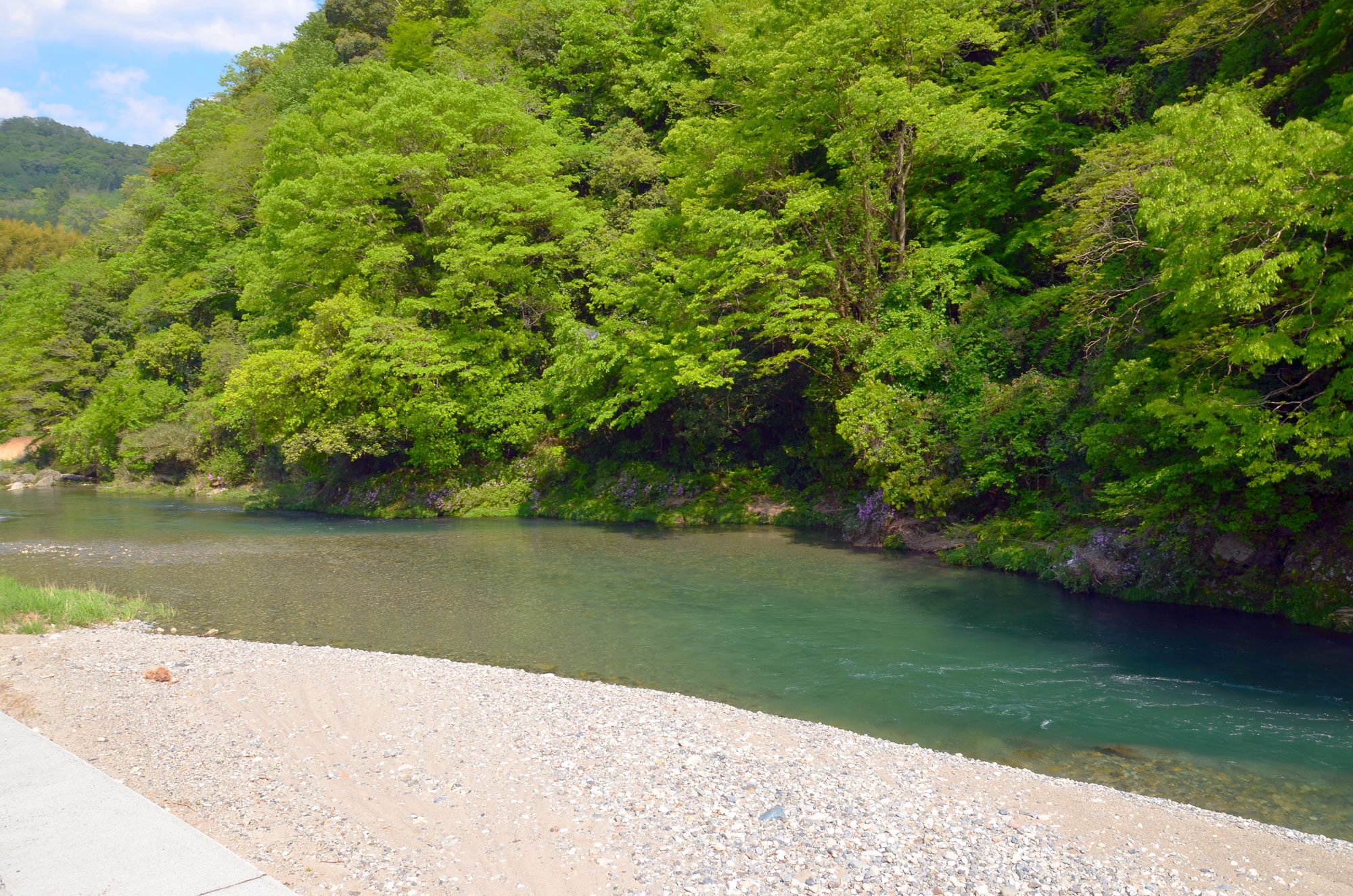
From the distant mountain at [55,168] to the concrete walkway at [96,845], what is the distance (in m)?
149

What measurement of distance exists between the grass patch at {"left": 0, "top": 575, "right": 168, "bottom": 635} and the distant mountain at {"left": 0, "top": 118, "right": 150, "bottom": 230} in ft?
454

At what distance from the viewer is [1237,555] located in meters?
14.1

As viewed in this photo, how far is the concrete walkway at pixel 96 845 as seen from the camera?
3.95 metres

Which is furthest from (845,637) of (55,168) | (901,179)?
(55,168)

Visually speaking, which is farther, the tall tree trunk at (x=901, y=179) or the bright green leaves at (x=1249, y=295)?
the tall tree trunk at (x=901, y=179)

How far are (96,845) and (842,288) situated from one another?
21720 mm

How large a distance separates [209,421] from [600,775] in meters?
40.7

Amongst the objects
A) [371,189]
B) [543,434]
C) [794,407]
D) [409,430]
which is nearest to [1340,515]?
[794,407]

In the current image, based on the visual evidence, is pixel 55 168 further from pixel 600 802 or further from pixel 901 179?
pixel 600 802

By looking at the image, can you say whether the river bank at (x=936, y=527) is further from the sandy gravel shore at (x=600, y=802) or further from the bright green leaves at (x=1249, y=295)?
the sandy gravel shore at (x=600, y=802)

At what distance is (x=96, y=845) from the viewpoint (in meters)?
4.42

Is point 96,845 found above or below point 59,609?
above

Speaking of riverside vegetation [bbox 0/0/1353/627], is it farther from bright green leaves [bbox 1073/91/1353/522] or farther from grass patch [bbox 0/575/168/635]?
grass patch [bbox 0/575/168/635]

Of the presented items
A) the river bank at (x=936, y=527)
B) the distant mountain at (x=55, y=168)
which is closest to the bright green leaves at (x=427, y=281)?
the river bank at (x=936, y=527)
